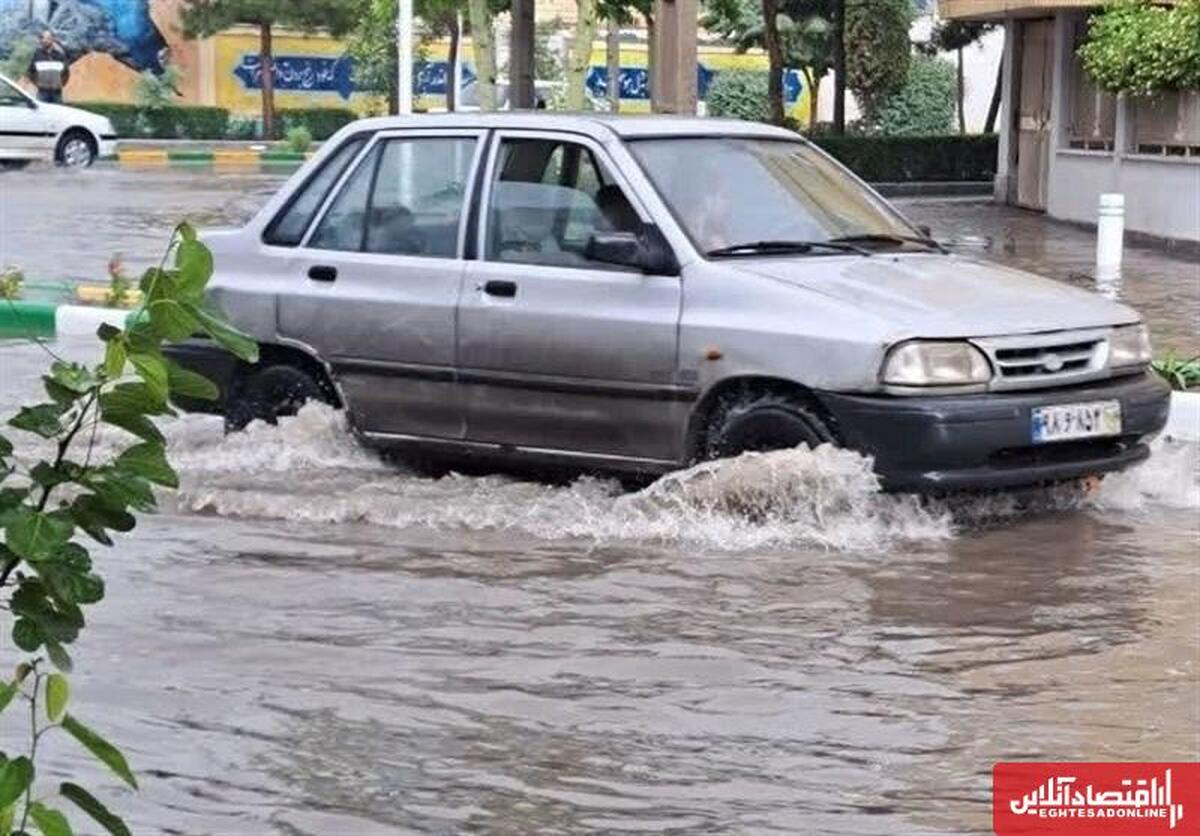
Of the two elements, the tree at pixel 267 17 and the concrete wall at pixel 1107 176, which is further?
the tree at pixel 267 17

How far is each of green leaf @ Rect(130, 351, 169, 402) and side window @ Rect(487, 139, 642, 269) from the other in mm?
6197

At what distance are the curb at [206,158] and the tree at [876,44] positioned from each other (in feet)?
33.6

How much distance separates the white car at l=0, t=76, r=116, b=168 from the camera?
38.7 meters

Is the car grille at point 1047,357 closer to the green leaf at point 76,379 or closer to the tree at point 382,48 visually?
the green leaf at point 76,379

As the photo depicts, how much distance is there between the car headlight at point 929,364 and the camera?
825cm

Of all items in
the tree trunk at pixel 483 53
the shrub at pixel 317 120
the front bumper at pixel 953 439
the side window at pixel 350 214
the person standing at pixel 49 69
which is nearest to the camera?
the front bumper at pixel 953 439

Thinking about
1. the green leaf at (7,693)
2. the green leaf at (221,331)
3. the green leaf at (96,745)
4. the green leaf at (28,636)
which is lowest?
the green leaf at (96,745)

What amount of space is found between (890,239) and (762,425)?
129cm

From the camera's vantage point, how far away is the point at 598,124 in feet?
31.1

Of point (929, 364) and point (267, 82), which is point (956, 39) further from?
point (929, 364)

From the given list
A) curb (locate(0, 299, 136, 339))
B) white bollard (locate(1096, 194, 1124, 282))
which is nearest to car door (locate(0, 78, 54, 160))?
white bollard (locate(1096, 194, 1124, 282))

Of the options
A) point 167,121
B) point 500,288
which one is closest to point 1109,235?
point 500,288

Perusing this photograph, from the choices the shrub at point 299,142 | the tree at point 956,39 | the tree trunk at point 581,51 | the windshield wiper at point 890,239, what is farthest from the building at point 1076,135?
the shrub at point 299,142

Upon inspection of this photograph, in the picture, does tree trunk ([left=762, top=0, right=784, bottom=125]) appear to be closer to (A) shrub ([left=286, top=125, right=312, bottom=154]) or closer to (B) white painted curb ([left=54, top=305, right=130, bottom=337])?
(A) shrub ([left=286, top=125, right=312, bottom=154])
